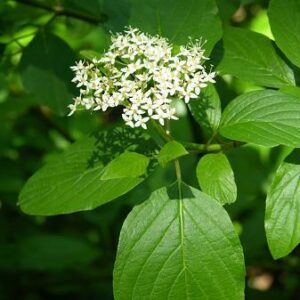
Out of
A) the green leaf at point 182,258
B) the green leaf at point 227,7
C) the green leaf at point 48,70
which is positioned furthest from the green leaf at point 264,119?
the green leaf at point 48,70

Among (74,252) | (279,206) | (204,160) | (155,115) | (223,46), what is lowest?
(74,252)

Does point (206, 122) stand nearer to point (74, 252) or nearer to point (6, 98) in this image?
point (74, 252)

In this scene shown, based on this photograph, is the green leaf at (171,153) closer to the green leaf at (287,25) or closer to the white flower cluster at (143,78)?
the white flower cluster at (143,78)

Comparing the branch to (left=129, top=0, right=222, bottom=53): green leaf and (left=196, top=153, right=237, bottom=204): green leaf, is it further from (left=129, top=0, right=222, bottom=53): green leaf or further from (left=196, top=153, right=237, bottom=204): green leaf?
(left=196, top=153, right=237, bottom=204): green leaf

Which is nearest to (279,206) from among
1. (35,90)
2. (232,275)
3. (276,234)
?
(276,234)

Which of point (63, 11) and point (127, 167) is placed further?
point (63, 11)

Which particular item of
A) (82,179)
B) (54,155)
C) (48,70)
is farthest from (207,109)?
(54,155)

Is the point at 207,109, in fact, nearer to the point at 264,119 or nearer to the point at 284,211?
the point at 264,119
